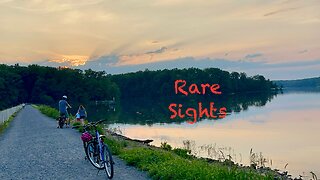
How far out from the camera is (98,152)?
11.1 metres

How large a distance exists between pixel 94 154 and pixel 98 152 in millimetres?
532

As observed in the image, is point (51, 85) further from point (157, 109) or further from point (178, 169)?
point (178, 169)

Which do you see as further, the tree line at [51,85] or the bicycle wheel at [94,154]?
the tree line at [51,85]

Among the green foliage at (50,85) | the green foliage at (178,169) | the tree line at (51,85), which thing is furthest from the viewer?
the green foliage at (50,85)

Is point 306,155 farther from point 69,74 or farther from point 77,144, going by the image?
point 69,74

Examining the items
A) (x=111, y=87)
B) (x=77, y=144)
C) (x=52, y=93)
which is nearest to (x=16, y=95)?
(x=52, y=93)

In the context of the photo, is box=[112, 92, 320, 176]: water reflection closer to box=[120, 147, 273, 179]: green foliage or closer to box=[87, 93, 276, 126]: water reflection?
box=[120, 147, 273, 179]: green foliage

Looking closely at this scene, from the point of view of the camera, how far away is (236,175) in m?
8.69

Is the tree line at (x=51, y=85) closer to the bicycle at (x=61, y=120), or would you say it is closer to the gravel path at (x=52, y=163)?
the bicycle at (x=61, y=120)

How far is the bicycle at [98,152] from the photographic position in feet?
34.1

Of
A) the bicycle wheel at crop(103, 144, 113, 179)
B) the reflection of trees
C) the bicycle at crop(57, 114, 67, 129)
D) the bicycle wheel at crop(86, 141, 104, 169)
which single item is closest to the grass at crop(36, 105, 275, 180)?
the bicycle wheel at crop(103, 144, 113, 179)

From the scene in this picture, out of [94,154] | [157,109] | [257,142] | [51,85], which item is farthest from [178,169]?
[51,85]

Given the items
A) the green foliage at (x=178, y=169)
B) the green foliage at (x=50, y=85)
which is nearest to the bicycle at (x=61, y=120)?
the green foliage at (x=178, y=169)

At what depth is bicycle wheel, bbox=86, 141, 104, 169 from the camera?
1120cm
